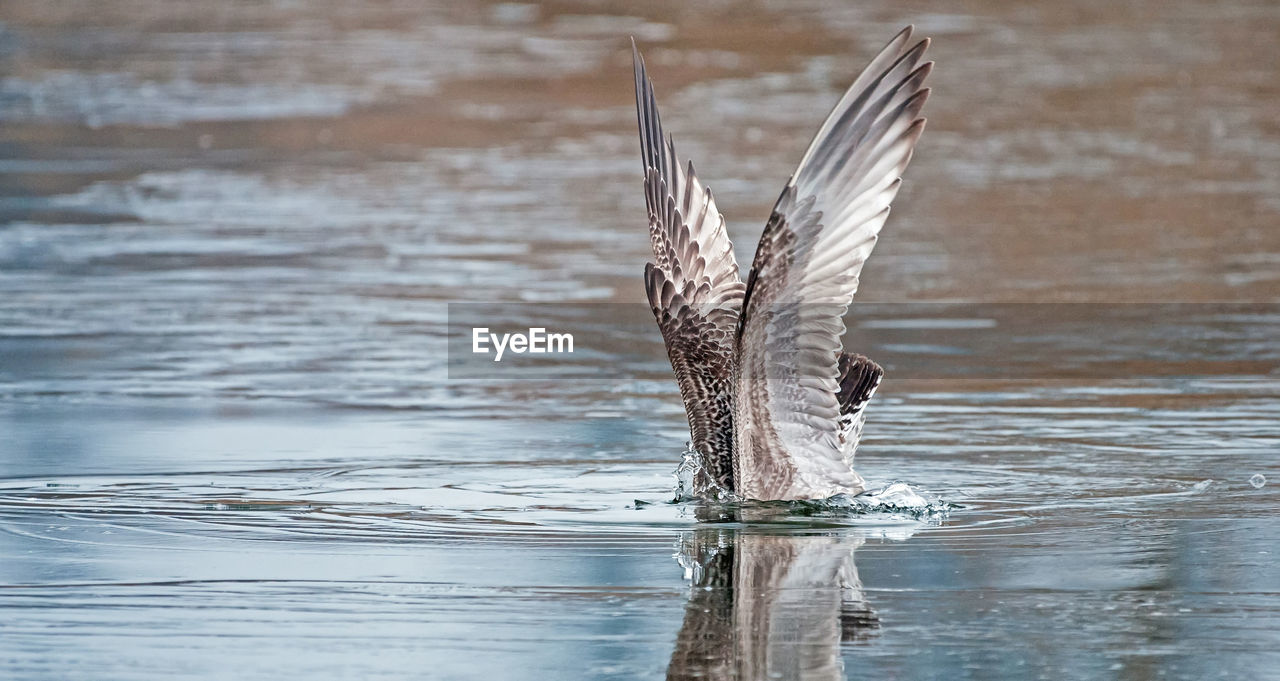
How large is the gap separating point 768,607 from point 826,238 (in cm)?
162

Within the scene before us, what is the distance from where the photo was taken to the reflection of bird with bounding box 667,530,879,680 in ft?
18.1

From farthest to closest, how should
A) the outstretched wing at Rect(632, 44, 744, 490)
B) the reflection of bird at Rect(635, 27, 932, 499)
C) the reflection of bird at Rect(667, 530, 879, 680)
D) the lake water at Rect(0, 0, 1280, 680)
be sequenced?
the outstretched wing at Rect(632, 44, 744, 490) < the reflection of bird at Rect(635, 27, 932, 499) < the lake water at Rect(0, 0, 1280, 680) < the reflection of bird at Rect(667, 530, 879, 680)

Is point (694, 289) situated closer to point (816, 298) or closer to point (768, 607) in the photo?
point (816, 298)

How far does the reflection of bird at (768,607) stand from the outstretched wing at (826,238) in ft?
1.59

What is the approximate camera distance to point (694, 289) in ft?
29.2

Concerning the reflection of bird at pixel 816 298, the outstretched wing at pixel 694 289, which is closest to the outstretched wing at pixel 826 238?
the reflection of bird at pixel 816 298

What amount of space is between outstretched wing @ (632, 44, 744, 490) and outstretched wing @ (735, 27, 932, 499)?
16.8 inches

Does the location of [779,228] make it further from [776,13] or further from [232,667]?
[776,13]

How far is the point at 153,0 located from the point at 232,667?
25.5m

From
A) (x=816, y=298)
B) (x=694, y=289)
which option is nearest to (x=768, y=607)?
(x=816, y=298)

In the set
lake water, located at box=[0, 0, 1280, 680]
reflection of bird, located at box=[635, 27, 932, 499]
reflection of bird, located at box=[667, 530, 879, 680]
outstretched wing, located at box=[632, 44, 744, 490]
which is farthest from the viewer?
outstretched wing, located at box=[632, 44, 744, 490]

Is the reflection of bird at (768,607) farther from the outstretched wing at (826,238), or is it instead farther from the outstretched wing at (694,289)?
the outstretched wing at (694,289)

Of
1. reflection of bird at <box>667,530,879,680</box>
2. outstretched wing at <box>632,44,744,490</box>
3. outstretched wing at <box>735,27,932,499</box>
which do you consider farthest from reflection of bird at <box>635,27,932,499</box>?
reflection of bird at <box>667,530,879,680</box>

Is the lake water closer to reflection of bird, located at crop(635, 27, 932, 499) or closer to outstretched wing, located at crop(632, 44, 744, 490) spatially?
reflection of bird, located at crop(635, 27, 932, 499)
